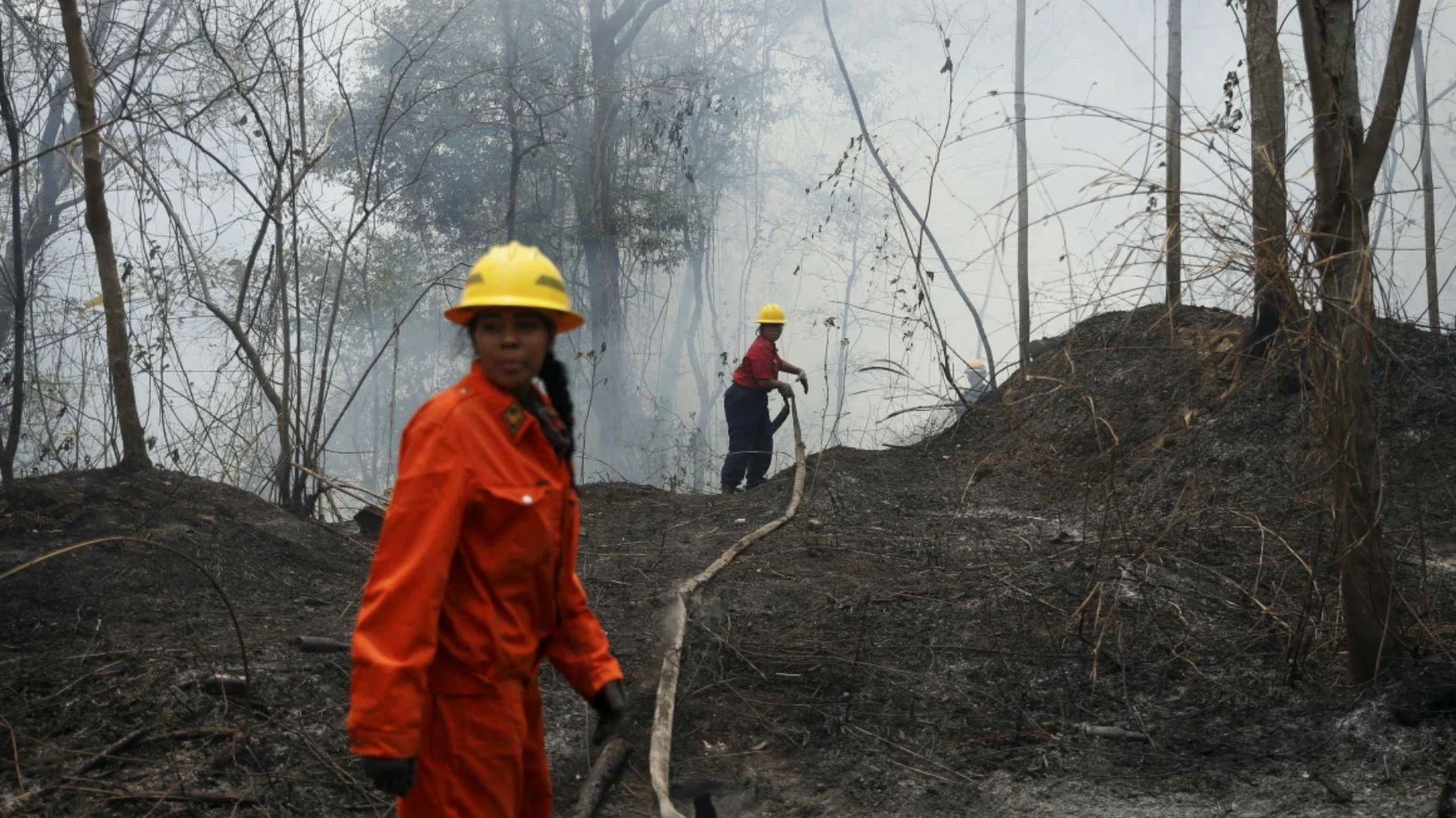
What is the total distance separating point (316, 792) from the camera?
385cm

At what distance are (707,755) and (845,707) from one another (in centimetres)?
64

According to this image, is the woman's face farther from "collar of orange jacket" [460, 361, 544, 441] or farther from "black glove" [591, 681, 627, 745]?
"black glove" [591, 681, 627, 745]

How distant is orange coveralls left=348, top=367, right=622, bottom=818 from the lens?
1.97 meters

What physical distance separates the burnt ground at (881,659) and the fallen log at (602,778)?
481 mm

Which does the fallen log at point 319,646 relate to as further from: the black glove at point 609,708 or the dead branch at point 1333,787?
the dead branch at point 1333,787

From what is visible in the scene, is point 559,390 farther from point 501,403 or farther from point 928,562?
point 928,562

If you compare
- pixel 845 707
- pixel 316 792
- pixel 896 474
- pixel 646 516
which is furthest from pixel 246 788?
pixel 896 474

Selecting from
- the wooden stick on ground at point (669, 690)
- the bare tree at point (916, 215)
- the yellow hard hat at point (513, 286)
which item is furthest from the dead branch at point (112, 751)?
the bare tree at point (916, 215)

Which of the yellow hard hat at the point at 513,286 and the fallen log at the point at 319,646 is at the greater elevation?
the yellow hard hat at the point at 513,286

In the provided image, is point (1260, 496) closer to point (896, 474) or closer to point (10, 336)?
point (896, 474)

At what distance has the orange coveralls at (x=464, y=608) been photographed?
6.45ft

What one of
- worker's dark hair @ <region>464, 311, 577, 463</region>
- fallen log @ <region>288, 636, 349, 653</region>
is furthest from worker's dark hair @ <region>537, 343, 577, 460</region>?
fallen log @ <region>288, 636, 349, 653</region>

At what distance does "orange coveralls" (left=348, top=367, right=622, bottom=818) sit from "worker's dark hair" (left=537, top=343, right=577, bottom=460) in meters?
0.16

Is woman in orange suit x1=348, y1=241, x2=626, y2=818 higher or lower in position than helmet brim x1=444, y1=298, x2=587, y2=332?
lower
